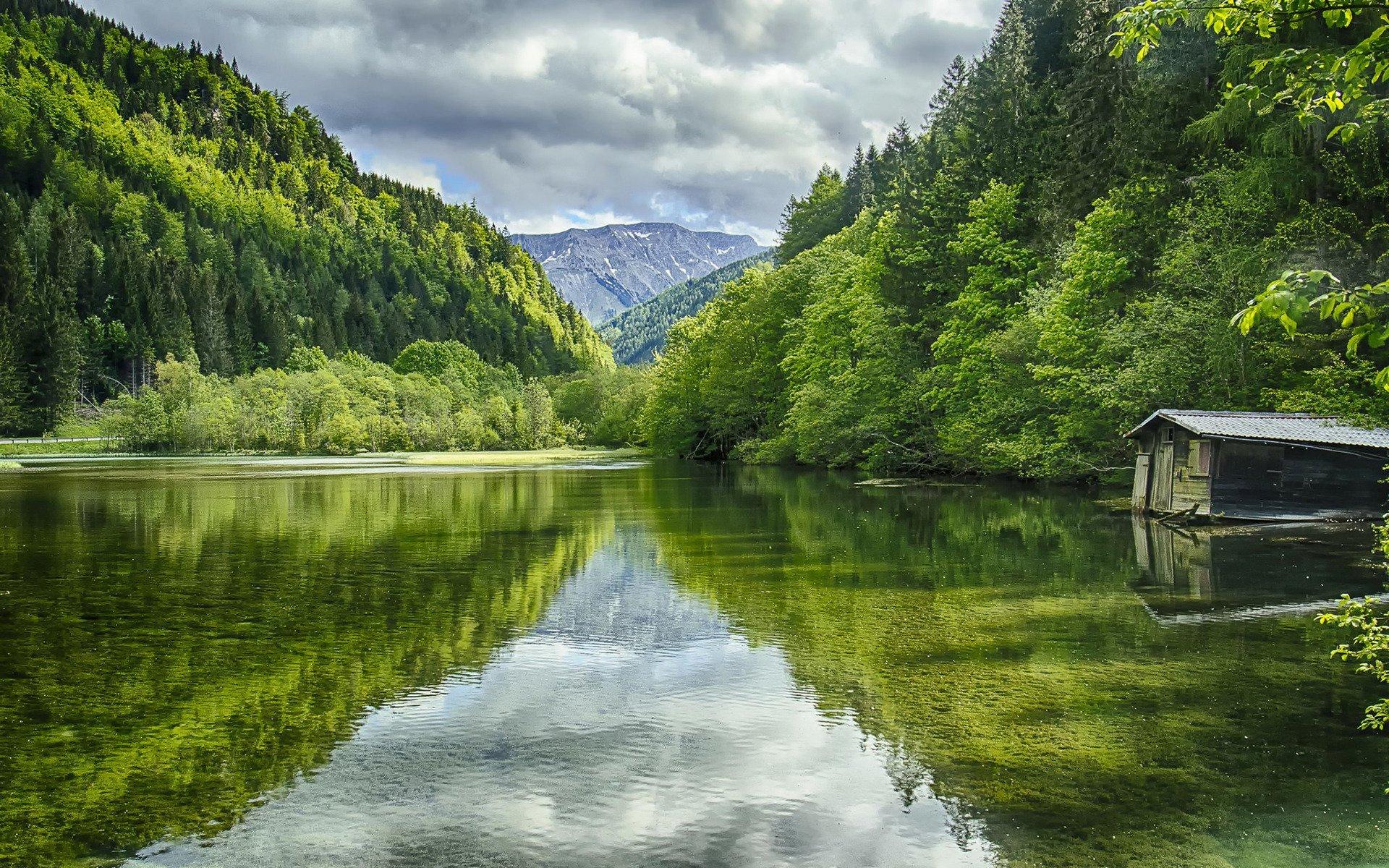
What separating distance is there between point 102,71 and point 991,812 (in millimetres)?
221521

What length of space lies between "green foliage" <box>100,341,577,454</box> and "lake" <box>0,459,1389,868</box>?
89492 mm

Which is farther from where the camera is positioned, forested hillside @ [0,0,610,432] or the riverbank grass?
forested hillside @ [0,0,610,432]

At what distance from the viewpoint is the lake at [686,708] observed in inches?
266

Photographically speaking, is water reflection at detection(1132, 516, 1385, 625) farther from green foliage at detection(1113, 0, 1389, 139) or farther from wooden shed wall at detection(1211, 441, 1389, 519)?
green foliage at detection(1113, 0, 1389, 139)

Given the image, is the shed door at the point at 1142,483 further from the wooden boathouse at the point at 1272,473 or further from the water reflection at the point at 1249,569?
the water reflection at the point at 1249,569

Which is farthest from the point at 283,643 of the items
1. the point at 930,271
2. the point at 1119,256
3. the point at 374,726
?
the point at 930,271

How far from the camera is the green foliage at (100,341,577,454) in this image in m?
104

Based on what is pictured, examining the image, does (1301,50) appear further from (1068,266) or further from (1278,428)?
(1068,266)

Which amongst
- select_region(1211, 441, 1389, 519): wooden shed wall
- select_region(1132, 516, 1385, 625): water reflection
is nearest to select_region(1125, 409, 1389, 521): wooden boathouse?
select_region(1211, 441, 1389, 519): wooden shed wall

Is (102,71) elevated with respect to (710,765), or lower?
elevated

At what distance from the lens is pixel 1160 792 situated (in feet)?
24.5

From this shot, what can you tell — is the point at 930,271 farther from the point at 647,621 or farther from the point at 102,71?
the point at 102,71

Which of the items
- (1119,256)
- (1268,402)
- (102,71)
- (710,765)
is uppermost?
(102,71)

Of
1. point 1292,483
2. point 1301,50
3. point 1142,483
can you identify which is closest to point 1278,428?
point 1292,483
